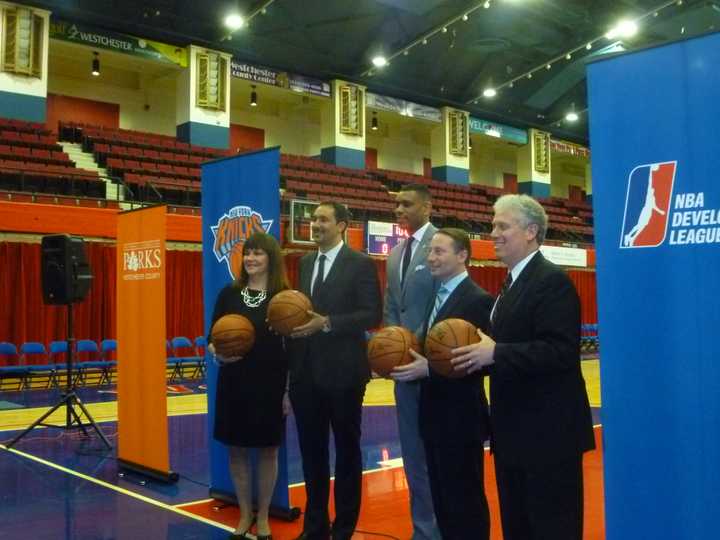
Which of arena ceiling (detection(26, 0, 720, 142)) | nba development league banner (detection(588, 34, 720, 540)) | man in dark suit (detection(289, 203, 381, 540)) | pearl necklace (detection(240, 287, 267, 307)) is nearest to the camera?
nba development league banner (detection(588, 34, 720, 540))

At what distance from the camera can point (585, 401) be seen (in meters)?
2.39

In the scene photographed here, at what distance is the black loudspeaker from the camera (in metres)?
6.16

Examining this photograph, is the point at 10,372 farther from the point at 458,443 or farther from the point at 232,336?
the point at 458,443

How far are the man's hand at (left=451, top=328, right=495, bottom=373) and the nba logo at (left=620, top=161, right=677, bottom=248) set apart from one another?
69cm

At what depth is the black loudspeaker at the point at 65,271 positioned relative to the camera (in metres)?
6.16

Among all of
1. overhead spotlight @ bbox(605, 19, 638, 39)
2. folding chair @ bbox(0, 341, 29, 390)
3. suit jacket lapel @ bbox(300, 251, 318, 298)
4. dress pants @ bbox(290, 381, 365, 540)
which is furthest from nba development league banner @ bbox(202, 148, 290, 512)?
overhead spotlight @ bbox(605, 19, 638, 39)

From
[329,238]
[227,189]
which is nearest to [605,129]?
[329,238]

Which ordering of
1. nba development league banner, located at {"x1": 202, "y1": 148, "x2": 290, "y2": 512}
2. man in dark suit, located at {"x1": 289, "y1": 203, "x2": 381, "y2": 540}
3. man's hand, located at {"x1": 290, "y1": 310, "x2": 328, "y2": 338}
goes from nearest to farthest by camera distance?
1. man's hand, located at {"x1": 290, "y1": 310, "x2": 328, "y2": 338}
2. man in dark suit, located at {"x1": 289, "y1": 203, "x2": 381, "y2": 540}
3. nba development league banner, located at {"x1": 202, "y1": 148, "x2": 290, "y2": 512}

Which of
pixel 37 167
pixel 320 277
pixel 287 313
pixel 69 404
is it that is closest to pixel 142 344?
pixel 69 404

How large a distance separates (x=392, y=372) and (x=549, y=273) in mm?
776

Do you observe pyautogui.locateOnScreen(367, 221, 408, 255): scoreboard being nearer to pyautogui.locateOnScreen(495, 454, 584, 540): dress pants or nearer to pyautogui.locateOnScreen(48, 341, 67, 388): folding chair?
pyautogui.locateOnScreen(48, 341, 67, 388): folding chair

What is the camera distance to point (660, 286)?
2.53m

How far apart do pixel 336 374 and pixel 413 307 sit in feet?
1.67

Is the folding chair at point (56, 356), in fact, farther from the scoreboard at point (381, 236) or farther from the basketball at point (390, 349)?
the basketball at point (390, 349)
